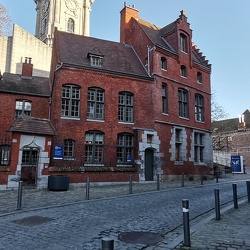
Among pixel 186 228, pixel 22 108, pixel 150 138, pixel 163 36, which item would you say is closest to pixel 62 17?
pixel 163 36

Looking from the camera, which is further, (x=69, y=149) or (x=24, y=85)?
(x=24, y=85)

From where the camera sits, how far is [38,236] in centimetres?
607

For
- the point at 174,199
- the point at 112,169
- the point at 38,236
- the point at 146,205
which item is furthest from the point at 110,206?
the point at 112,169

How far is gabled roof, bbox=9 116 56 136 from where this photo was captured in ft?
51.2

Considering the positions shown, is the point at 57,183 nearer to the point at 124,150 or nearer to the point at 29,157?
the point at 29,157

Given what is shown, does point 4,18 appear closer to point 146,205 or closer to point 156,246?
point 146,205

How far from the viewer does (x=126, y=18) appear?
89.7 feet

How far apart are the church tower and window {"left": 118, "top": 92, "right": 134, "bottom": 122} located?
4234cm

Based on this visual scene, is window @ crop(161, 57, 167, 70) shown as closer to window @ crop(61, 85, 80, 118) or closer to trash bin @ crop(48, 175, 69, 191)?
window @ crop(61, 85, 80, 118)

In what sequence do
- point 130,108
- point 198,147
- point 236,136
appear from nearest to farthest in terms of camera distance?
point 130,108 < point 198,147 < point 236,136

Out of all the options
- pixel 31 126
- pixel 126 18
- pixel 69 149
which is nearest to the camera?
pixel 31 126

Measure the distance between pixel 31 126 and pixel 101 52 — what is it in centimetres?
916

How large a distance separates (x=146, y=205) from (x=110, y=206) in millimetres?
1351

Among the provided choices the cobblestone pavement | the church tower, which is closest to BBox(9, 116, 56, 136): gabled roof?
the cobblestone pavement
